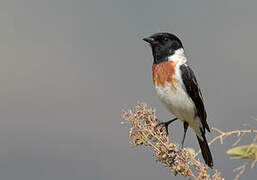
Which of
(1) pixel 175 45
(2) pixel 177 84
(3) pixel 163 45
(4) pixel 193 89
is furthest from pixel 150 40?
(4) pixel 193 89

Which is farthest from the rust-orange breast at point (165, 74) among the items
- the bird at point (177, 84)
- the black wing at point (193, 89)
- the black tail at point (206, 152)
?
the black tail at point (206, 152)

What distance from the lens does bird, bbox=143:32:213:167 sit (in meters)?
5.63

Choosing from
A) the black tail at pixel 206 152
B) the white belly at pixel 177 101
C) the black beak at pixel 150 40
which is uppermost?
the black beak at pixel 150 40

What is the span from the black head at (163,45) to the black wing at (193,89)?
30 centimetres

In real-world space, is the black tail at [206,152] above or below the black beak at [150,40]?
below

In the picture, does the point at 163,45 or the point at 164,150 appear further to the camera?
the point at 163,45

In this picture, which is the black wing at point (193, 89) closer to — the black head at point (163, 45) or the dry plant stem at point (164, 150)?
the black head at point (163, 45)

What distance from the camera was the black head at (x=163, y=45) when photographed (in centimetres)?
596

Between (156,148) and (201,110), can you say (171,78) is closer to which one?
(201,110)

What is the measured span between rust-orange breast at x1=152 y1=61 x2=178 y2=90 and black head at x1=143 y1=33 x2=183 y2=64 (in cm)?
15

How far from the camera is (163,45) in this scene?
599 centimetres

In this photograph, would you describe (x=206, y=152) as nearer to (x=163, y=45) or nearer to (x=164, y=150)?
(x=163, y=45)

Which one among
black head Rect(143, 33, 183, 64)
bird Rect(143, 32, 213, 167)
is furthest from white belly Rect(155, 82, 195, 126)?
black head Rect(143, 33, 183, 64)

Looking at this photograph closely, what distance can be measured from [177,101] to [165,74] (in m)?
0.37
